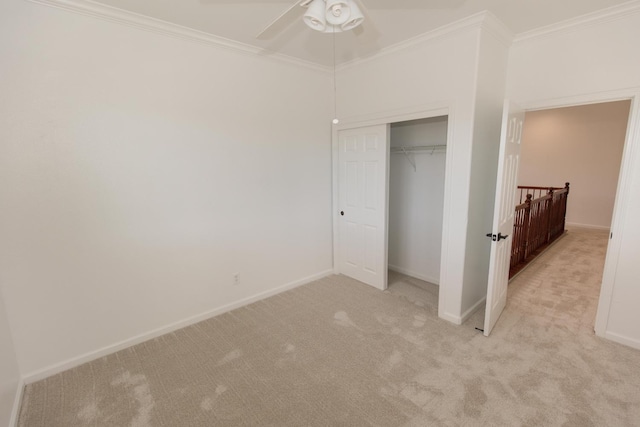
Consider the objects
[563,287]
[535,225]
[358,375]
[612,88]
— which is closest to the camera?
[358,375]

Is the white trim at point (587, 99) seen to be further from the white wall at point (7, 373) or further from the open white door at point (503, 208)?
the white wall at point (7, 373)

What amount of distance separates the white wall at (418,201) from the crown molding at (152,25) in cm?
187

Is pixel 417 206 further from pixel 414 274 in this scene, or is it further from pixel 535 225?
pixel 535 225

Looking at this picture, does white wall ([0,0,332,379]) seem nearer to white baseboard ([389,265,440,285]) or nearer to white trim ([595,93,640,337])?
white baseboard ([389,265,440,285])

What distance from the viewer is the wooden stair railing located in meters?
4.14

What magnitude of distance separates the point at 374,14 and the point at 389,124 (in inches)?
46.2

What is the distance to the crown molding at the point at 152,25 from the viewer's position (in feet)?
6.83

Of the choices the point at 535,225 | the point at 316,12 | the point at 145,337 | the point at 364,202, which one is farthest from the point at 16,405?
the point at 535,225

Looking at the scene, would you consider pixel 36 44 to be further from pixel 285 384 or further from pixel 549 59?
pixel 549 59

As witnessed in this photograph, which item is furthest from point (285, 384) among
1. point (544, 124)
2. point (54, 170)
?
point (544, 124)

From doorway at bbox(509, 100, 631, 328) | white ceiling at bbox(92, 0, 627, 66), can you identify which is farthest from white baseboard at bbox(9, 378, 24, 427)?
doorway at bbox(509, 100, 631, 328)

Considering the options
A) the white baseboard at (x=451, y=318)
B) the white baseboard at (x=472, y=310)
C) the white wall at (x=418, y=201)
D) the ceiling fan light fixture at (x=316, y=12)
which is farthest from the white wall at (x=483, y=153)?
the ceiling fan light fixture at (x=316, y=12)

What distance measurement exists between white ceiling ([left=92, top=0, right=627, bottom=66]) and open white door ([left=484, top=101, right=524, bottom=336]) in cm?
71

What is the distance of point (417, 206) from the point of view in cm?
397
